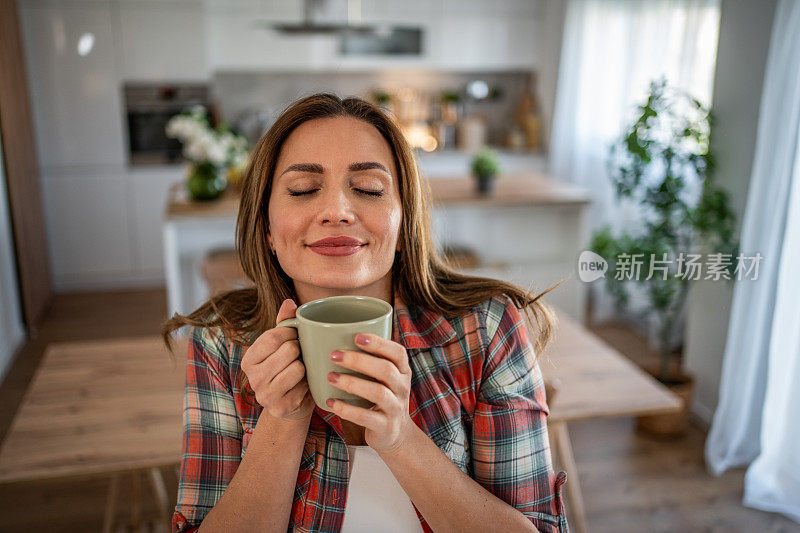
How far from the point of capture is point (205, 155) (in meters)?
3.04

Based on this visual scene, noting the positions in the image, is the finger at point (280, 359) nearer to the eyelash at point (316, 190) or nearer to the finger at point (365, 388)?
the finger at point (365, 388)

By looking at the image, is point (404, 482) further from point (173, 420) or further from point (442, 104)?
point (442, 104)

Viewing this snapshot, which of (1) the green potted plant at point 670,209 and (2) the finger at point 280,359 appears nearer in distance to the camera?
(2) the finger at point 280,359

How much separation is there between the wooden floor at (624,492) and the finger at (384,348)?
1.69 meters

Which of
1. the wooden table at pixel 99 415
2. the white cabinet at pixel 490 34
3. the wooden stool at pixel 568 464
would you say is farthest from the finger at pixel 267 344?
the white cabinet at pixel 490 34

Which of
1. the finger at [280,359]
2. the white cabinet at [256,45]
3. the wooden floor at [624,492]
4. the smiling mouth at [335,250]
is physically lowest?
the wooden floor at [624,492]

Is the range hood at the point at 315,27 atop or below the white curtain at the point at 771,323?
atop

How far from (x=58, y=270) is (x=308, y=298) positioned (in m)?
4.16

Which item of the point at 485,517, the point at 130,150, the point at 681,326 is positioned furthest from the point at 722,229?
the point at 130,150

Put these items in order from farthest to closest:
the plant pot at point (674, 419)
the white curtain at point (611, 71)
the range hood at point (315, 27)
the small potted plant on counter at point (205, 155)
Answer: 1. the range hood at point (315, 27)
2. the small potted plant on counter at point (205, 155)
3. the white curtain at point (611, 71)
4. the plant pot at point (674, 419)

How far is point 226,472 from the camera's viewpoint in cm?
98


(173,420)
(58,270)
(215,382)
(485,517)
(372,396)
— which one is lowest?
(58,270)

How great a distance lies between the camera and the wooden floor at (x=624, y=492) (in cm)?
219

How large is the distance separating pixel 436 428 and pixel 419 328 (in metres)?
0.16
